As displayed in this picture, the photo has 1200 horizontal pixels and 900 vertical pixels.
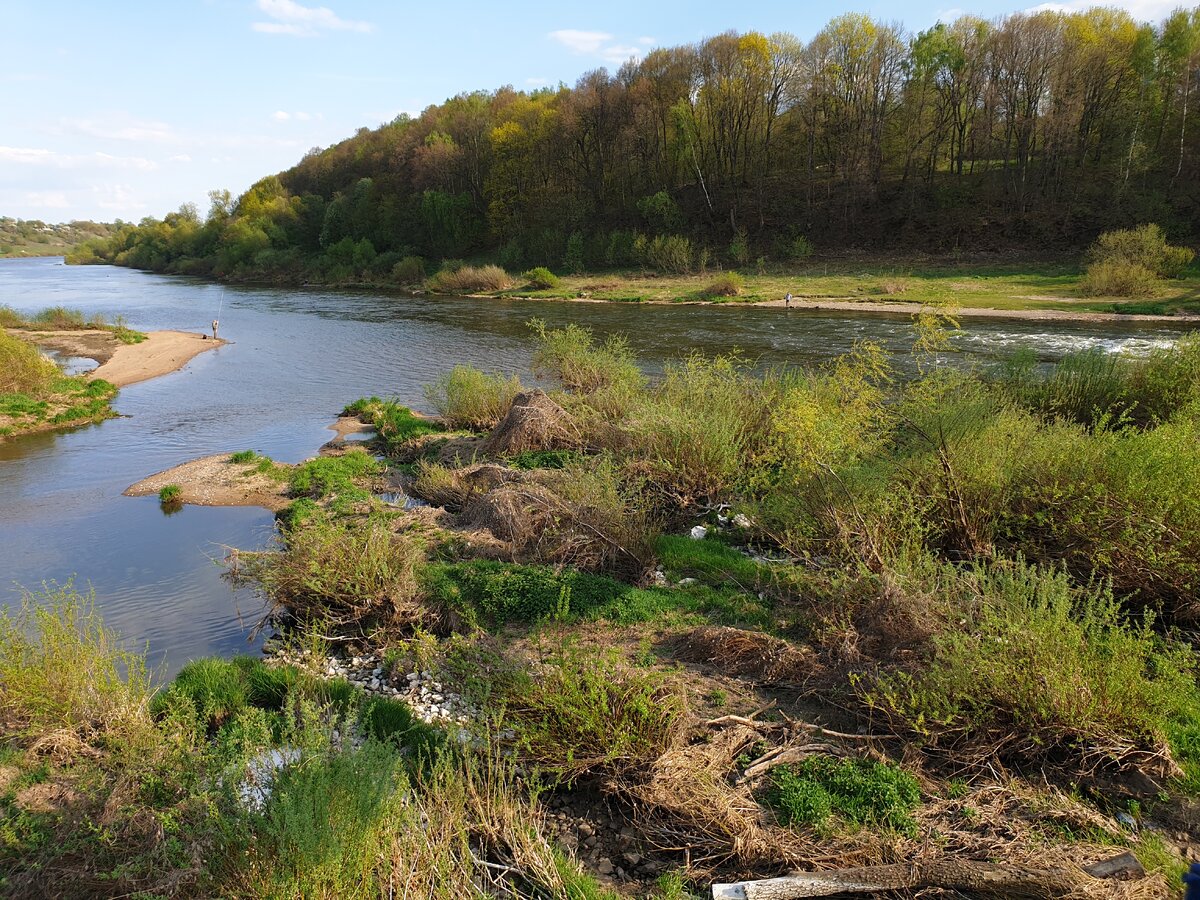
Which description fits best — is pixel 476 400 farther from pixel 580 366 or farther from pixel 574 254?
pixel 574 254

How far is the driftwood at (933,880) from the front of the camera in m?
3.91

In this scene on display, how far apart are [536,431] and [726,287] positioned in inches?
1226

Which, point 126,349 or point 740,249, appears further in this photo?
point 740,249

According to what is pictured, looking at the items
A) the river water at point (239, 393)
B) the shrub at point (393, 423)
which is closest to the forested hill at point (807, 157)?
the river water at point (239, 393)

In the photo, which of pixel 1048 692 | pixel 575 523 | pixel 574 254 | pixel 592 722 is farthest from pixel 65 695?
pixel 574 254

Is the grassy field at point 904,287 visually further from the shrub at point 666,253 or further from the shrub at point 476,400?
the shrub at point 476,400

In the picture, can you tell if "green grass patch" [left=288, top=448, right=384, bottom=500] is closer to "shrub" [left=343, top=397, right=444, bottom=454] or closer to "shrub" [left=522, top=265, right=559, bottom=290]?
"shrub" [left=343, top=397, right=444, bottom=454]

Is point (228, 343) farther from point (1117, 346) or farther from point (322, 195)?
point (322, 195)

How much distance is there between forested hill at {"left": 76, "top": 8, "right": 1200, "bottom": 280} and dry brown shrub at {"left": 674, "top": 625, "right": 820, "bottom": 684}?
1821 inches

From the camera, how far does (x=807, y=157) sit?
58.0m

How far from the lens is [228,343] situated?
34.7 metres

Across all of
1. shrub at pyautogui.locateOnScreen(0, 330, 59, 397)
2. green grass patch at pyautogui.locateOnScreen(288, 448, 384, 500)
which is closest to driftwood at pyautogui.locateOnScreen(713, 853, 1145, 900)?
green grass patch at pyautogui.locateOnScreen(288, 448, 384, 500)

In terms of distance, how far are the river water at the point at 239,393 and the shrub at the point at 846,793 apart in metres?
6.38

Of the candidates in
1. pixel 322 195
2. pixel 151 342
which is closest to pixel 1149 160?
pixel 151 342
